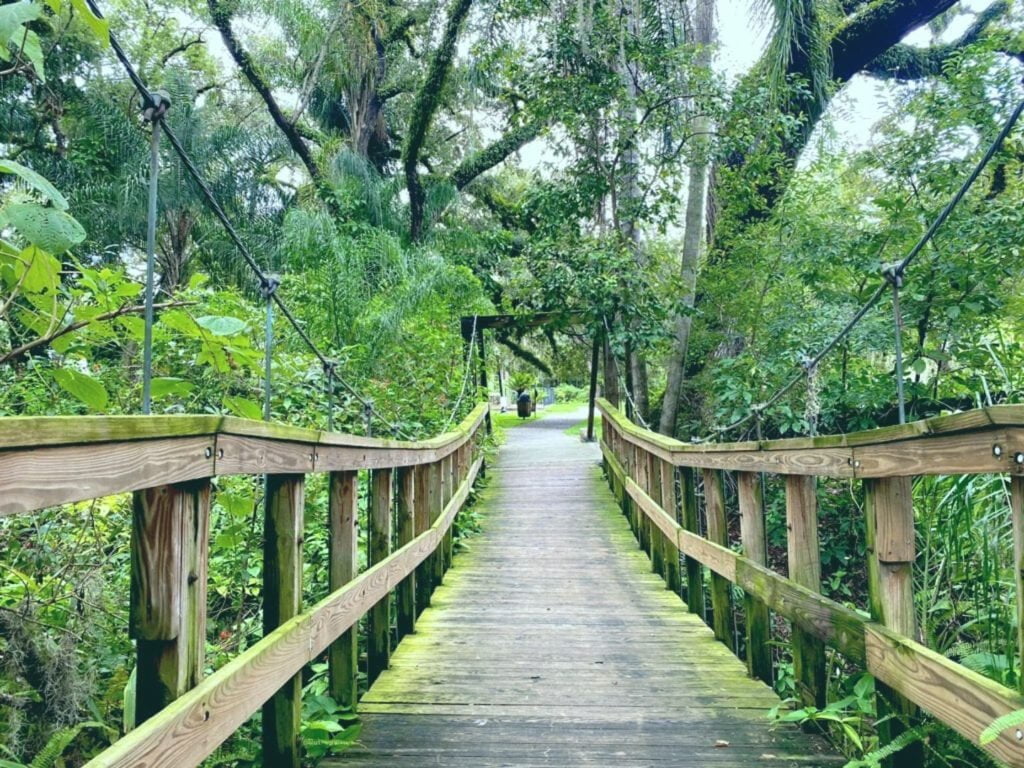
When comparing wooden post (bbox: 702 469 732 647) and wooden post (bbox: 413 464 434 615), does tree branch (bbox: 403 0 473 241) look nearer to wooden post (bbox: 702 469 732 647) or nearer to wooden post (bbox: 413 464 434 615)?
wooden post (bbox: 413 464 434 615)

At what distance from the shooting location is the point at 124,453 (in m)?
1.17

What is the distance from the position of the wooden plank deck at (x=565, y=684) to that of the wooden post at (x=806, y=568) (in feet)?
0.53

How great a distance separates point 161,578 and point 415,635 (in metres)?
2.48

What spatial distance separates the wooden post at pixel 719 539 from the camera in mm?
3475

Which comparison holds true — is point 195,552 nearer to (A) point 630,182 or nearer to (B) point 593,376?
(A) point 630,182

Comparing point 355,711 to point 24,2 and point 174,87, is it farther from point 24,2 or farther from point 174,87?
point 174,87

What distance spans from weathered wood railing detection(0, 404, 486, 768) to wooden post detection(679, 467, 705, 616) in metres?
1.97

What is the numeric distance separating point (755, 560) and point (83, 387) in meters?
2.59

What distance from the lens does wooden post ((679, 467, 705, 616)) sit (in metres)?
4.04

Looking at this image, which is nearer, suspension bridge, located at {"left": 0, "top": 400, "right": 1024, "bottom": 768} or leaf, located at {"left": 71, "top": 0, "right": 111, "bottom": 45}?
leaf, located at {"left": 71, "top": 0, "right": 111, "bottom": 45}

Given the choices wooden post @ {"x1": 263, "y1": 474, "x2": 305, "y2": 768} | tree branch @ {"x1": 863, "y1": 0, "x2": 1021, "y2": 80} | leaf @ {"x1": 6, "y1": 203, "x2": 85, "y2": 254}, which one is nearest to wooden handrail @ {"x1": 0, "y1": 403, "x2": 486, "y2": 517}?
wooden post @ {"x1": 263, "y1": 474, "x2": 305, "y2": 768}

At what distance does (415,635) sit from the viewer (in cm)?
366

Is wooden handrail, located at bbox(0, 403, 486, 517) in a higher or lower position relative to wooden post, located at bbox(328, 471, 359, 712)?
higher

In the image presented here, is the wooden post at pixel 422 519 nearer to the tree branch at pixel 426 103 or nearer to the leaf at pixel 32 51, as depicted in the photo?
the leaf at pixel 32 51
